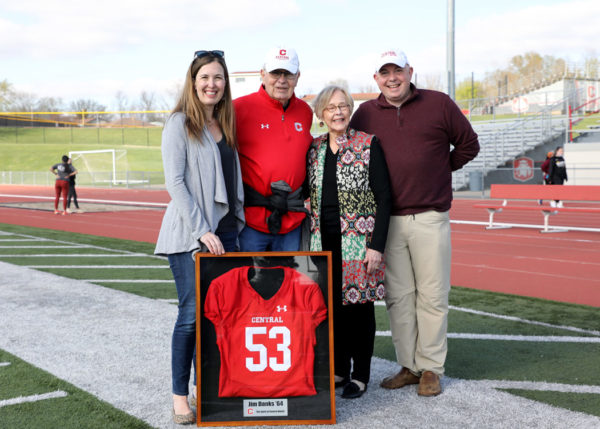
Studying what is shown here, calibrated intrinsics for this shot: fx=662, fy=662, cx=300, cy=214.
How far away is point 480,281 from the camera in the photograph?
24.7 ft

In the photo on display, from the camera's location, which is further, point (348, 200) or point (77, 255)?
point (77, 255)

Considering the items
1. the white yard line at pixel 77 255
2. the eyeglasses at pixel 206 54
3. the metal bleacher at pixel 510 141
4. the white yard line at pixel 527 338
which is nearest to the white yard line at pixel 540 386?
the white yard line at pixel 527 338

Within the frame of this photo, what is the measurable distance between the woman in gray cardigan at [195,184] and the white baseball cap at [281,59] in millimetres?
267

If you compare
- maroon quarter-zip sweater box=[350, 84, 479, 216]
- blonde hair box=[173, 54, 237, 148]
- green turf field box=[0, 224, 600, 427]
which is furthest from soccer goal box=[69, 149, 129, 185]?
blonde hair box=[173, 54, 237, 148]

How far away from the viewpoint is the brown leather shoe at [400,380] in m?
3.96

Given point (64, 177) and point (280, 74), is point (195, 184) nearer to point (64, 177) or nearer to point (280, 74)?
point (280, 74)

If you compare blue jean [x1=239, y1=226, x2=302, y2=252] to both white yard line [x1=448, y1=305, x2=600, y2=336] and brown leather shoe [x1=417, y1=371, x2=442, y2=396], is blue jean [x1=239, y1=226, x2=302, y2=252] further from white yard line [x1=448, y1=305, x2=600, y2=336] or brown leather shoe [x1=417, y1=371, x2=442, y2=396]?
white yard line [x1=448, y1=305, x2=600, y2=336]

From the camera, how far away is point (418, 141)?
3793 millimetres

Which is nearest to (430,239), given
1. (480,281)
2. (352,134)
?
(352,134)

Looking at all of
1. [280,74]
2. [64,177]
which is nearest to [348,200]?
[280,74]

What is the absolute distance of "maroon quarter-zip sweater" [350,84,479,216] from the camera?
3791 millimetres

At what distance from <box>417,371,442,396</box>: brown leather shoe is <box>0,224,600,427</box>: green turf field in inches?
14.7

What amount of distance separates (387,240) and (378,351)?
3.69 feet

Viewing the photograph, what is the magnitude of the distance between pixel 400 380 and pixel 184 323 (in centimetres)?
138
